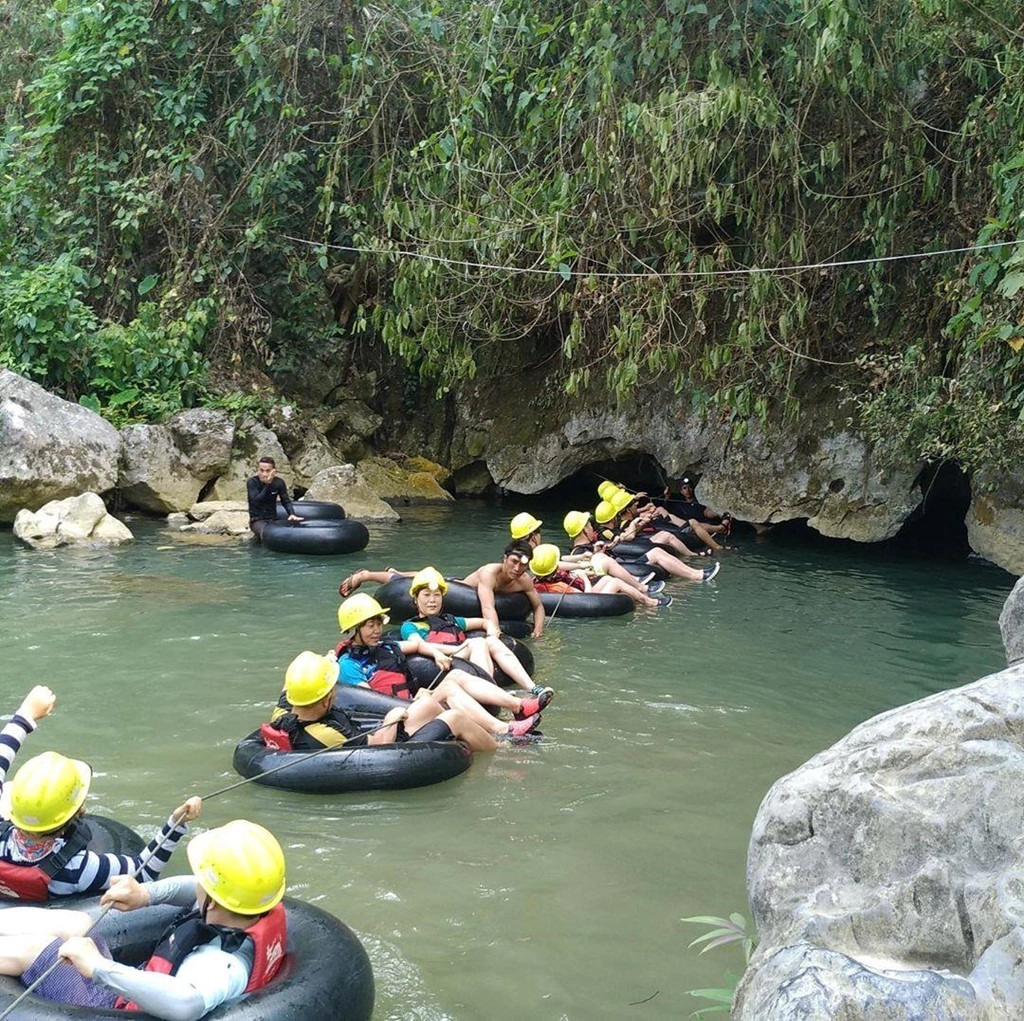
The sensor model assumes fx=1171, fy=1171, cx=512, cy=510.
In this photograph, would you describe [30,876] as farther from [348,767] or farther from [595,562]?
[595,562]

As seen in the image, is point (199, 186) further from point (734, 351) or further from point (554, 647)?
point (554, 647)

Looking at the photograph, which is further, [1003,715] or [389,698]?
[389,698]

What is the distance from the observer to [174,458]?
615 inches

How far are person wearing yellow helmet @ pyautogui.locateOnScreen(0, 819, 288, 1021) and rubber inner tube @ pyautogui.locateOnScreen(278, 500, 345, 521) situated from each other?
33.2 feet

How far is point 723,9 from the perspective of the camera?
11.0 meters

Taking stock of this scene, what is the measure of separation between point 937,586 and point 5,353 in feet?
39.3

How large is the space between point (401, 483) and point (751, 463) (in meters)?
5.81

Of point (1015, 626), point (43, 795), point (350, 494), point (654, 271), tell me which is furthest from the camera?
point (350, 494)

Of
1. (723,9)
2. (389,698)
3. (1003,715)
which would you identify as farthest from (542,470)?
(1003,715)

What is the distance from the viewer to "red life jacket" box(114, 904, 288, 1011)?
3631mm

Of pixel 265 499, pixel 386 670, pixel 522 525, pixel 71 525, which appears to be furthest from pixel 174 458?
pixel 386 670

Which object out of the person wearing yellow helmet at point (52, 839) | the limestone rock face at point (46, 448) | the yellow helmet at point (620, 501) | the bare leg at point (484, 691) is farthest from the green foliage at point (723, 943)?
the limestone rock face at point (46, 448)

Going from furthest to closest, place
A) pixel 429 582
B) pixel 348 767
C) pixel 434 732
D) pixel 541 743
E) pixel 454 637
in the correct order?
pixel 429 582 < pixel 454 637 < pixel 541 743 < pixel 434 732 < pixel 348 767

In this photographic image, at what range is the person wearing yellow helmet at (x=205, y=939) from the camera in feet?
11.7
